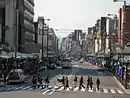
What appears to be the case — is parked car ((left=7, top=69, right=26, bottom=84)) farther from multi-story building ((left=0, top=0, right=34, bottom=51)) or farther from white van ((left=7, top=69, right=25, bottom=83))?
multi-story building ((left=0, top=0, right=34, bottom=51))

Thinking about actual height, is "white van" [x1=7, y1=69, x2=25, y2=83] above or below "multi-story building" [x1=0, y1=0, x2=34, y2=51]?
below

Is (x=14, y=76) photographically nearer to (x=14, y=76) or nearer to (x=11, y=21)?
(x=14, y=76)

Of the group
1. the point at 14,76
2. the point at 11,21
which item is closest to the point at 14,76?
the point at 14,76

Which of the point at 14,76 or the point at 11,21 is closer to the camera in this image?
the point at 14,76

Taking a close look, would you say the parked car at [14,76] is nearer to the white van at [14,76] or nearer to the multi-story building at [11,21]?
the white van at [14,76]

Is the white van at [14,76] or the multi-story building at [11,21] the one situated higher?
the multi-story building at [11,21]

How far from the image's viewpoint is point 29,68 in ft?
274

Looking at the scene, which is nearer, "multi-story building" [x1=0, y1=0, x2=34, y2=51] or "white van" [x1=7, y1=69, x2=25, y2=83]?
"white van" [x1=7, y1=69, x2=25, y2=83]

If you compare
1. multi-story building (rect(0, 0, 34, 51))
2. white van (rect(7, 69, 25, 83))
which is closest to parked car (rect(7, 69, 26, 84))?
white van (rect(7, 69, 25, 83))

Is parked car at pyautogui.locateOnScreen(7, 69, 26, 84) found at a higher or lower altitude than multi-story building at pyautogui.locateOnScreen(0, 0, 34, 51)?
lower

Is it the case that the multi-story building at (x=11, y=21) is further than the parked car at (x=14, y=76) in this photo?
Yes

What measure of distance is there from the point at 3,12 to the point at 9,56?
47.8m

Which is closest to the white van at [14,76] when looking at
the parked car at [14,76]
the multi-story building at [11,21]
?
the parked car at [14,76]

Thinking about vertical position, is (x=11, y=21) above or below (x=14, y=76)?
above
